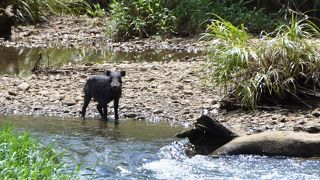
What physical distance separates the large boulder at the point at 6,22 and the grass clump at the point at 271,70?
27.2ft

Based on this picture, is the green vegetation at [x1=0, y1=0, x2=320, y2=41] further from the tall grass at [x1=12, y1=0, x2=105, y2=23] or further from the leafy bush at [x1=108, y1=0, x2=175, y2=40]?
the tall grass at [x1=12, y1=0, x2=105, y2=23]

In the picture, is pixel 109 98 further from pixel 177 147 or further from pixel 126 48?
pixel 126 48

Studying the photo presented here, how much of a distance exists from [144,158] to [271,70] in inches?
110

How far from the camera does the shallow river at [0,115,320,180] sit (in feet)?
24.8

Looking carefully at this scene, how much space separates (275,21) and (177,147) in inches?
369

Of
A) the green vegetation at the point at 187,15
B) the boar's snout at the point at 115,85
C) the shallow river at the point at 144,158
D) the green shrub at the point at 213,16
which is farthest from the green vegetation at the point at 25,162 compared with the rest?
the green vegetation at the point at 187,15

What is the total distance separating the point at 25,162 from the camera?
651 centimetres

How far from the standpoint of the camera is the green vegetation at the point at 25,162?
596 centimetres

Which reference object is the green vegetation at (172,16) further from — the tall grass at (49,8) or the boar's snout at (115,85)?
the boar's snout at (115,85)

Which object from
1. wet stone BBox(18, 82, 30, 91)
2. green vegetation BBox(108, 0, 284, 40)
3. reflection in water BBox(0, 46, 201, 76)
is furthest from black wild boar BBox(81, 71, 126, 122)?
green vegetation BBox(108, 0, 284, 40)

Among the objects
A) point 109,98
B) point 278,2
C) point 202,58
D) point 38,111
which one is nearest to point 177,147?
point 109,98

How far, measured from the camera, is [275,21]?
1736cm

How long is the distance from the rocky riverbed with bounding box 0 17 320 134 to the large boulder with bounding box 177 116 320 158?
58 cm

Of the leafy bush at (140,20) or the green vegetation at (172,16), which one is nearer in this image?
the green vegetation at (172,16)
